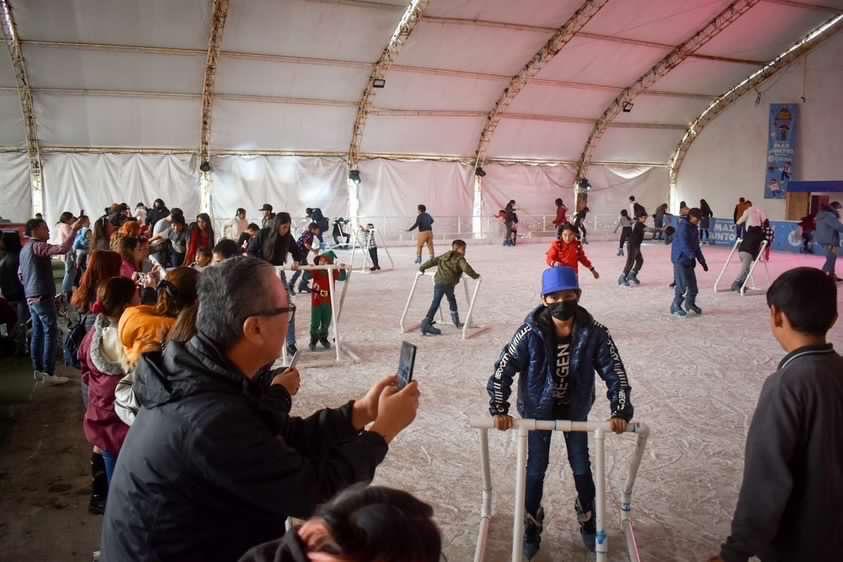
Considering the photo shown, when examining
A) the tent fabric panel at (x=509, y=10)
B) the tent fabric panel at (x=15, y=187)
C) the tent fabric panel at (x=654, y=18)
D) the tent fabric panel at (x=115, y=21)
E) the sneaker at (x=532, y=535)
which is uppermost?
the tent fabric panel at (x=654, y=18)

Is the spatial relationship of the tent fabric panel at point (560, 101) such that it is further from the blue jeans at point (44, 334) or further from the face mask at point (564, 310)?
the face mask at point (564, 310)

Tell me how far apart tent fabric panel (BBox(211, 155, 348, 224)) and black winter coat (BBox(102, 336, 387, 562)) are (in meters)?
19.7

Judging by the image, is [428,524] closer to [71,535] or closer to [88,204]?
[71,535]

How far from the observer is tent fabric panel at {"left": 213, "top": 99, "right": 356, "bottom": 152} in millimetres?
18672

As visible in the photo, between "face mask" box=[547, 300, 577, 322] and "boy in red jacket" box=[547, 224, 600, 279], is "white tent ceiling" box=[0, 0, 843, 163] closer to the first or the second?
"boy in red jacket" box=[547, 224, 600, 279]

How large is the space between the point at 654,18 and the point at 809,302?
17.9m

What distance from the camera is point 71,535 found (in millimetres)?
3514

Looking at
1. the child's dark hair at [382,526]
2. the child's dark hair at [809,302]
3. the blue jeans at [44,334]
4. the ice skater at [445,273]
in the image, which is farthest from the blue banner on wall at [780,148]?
the child's dark hair at [382,526]

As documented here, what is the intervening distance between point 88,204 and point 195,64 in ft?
18.9

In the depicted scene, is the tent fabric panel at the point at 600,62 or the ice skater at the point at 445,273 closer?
the ice skater at the point at 445,273

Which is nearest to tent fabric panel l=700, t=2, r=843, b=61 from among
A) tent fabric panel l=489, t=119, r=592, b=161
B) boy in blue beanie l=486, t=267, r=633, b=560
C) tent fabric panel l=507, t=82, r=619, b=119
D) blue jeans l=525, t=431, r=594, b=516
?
tent fabric panel l=507, t=82, r=619, b=119

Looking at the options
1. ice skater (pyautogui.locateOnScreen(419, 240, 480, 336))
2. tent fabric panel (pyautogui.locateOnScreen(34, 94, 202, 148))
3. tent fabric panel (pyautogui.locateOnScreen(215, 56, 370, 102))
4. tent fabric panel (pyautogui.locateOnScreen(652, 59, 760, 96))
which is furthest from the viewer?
tent fabric panel (pyautogui.locateOnScreen(652, 59, 760, 96))

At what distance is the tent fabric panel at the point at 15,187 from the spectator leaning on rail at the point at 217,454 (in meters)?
19.8

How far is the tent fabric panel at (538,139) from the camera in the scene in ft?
72.7
